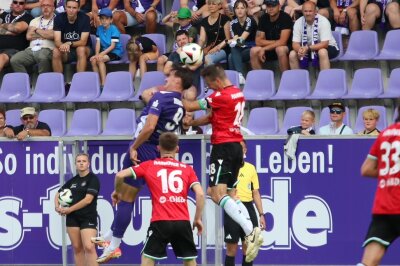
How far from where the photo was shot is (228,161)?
15.4m

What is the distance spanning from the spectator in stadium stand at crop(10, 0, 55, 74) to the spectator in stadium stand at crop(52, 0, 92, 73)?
8.0 inches

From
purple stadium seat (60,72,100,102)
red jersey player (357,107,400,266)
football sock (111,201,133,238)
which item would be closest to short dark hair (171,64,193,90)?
football sock (111,201,133,238)

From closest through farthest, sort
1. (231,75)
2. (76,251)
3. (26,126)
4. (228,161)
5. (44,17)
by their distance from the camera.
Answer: (228,161) < (76,251) < (26,126) < (231,75) < (44,17)

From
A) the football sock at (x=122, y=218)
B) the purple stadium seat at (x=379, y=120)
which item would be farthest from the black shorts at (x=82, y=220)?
the purple stadium seat at (x=379, y=120)

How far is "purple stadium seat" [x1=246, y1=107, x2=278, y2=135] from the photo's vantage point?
19.7 meters

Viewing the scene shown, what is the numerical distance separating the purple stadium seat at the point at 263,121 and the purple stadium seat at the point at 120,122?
187 centimetres

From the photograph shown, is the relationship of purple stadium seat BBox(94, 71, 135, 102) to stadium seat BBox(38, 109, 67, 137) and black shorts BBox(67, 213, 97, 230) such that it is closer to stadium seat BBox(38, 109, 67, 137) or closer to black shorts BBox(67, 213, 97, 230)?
stadium seat BBox(38, 109, 67, 137)

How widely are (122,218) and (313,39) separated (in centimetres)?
622

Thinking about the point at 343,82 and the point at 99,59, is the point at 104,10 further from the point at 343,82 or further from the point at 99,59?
the point at 343,82

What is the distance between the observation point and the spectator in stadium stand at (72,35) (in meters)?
21.8

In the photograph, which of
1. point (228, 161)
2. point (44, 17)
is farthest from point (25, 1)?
point (228, 161)

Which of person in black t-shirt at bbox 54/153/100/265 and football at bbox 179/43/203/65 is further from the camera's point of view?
person in black t-shirt at bbox 54/153/100/265

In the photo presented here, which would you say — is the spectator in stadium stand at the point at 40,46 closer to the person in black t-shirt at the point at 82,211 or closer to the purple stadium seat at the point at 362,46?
the purple stadium seat at the point at 362,46

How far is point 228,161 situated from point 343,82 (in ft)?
16.8
